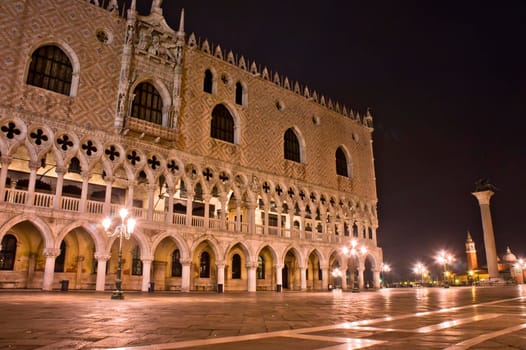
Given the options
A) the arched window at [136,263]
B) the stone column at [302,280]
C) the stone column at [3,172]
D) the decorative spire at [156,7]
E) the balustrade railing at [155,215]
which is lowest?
the stone column at [302,280]

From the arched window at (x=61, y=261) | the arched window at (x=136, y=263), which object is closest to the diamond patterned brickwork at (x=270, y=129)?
the arched window at (x=136, y=263)

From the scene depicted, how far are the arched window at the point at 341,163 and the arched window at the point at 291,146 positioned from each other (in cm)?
470

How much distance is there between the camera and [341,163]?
34312 mm

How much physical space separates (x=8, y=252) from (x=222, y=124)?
13.6 meters

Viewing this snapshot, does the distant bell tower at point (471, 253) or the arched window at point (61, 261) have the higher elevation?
the distant bell tower at point (471, 253)

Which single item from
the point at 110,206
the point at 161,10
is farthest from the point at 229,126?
the point at 110,206

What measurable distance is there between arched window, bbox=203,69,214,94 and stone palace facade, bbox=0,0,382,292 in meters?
0.08

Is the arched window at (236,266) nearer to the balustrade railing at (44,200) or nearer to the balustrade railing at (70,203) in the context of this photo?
the balustrade railing at (70,203)

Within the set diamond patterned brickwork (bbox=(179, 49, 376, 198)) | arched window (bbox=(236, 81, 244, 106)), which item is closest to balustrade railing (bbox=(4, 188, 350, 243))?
diamond patterned brickwork (bbox=(179, 49, 376, 198))

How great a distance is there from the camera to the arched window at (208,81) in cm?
2622

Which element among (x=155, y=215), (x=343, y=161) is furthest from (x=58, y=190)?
(x=343, y=161)

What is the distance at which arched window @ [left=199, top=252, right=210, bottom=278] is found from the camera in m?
25.6

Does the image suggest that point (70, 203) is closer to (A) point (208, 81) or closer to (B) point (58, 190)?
(B) point (58, 190)

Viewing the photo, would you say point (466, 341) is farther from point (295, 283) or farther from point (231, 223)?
point (295, 283)
